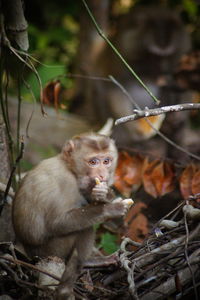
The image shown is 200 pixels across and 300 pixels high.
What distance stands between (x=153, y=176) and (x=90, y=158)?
3.02ft

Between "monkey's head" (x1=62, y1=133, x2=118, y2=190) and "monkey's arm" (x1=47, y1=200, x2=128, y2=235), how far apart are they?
249mm

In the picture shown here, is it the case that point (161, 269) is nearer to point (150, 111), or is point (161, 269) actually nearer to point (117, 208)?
point (117, 208)

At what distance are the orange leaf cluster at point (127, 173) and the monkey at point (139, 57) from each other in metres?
3.09

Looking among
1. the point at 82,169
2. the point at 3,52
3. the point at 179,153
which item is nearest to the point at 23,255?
the point at 82,169

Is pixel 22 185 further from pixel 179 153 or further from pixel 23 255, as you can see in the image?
pixel 179 153

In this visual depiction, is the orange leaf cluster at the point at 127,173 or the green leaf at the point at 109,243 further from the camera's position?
the orange leaf cluster at the point at 127,173

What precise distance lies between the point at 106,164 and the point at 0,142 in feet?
2.61

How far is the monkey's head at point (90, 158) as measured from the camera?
3.56 metres

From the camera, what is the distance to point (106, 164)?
3682mm

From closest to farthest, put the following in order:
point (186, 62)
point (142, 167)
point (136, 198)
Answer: point (142, 167) < point (136, 198) < point (186, 62)

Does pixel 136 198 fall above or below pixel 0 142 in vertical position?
below

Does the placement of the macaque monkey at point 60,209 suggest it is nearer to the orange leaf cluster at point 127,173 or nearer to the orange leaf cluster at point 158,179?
the orange leaf cluster at point 158,179

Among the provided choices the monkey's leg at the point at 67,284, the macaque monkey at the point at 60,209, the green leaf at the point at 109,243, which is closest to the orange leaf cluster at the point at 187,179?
the green leaf at the point at 109,243

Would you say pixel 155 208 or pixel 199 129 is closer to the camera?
pixel 155 208
